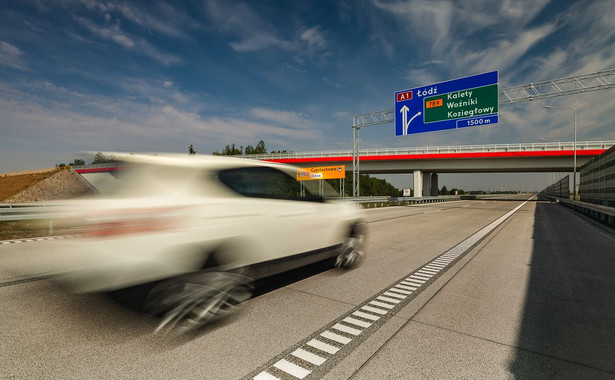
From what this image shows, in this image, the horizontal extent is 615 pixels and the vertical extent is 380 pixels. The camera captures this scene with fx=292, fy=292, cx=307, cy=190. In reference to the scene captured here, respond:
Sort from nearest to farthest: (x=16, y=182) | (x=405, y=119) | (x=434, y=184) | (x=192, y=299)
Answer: (x=192, y=299), (x=405, y=119), (x=16, y=182), (x=434, y=184)

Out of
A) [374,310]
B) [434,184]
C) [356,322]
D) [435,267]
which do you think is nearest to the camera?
[356,322]

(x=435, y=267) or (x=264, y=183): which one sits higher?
(x=264, y=183)

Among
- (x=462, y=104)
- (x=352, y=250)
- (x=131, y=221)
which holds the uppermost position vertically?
(x=462, y=104)

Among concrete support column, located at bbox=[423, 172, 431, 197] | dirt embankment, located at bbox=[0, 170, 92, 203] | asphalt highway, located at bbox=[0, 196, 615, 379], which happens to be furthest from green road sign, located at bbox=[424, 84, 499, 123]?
dirt embankment, located at bbox=[0, 170, 92, 203]

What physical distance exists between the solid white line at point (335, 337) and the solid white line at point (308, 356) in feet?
1.10

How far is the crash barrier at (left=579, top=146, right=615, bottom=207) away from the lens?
12.8 meters

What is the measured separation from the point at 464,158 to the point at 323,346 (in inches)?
1558

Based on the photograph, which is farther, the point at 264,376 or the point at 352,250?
the point at 352,250

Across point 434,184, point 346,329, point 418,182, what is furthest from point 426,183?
point 346,329

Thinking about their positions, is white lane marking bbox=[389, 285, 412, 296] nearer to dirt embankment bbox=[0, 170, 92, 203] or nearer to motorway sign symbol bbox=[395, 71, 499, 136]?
motorway sign symbol bbox=[395, 71, 499, 136]

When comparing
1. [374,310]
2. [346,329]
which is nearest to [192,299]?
[346,329]

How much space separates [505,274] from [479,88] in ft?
56.9

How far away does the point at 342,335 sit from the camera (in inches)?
111

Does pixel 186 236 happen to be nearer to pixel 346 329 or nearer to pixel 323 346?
pixel 323 346
